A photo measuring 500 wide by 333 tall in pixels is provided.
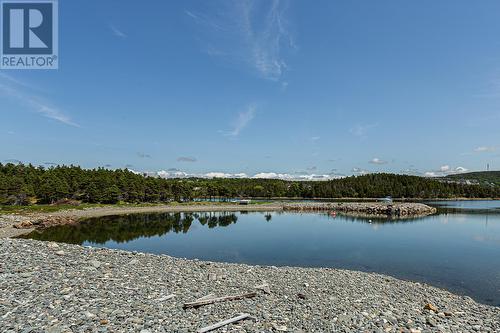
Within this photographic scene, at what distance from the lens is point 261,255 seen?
33031 mm

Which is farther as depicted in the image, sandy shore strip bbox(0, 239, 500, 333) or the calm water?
the calm water

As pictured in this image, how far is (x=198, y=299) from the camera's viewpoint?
46.2 ft

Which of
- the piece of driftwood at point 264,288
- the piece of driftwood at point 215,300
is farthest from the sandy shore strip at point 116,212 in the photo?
the piece of driftwood at point 215,300

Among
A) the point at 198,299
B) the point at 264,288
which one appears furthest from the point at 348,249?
the point at 198,299

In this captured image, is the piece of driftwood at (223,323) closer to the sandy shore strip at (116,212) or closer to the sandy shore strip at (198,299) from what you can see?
the sandy shore strip at (198,299)

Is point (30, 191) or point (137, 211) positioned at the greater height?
point (30, 191)

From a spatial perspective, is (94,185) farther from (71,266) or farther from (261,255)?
(71,266)

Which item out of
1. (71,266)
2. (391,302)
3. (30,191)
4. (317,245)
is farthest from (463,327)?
(30,191)

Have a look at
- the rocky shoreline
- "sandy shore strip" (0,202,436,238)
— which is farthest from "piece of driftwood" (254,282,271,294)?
the rocky shoreline

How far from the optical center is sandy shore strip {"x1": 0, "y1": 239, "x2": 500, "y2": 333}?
1154 cm

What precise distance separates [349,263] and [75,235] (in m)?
37.5

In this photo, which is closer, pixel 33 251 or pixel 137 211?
pixel 33 251

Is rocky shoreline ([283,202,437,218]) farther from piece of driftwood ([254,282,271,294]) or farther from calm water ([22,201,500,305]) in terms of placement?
piece of driftwood ([254,282,271,294])

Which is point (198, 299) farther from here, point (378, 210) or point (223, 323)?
point (378, 210)
